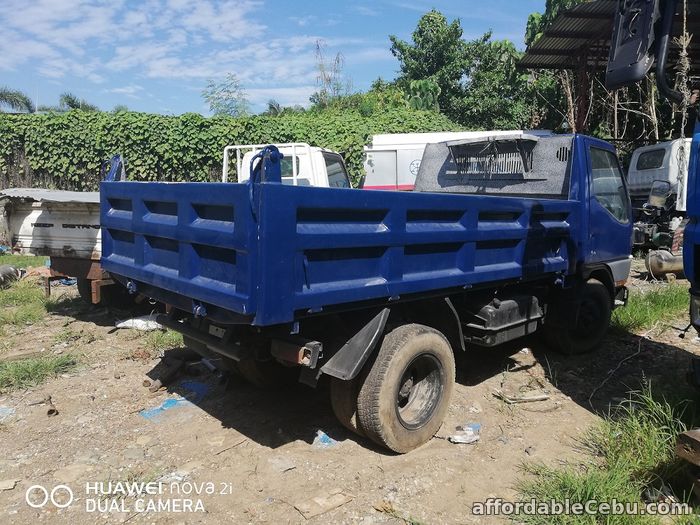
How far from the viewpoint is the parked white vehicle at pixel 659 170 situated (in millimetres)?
11719

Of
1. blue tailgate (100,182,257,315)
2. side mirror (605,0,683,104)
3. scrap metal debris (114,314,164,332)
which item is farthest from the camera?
scrap metal debris (114,314,164,332)

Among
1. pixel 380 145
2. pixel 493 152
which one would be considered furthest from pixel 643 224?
pixel 493 152

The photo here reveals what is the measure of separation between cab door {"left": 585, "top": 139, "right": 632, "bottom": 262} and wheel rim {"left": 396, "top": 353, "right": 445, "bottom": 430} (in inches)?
88.3

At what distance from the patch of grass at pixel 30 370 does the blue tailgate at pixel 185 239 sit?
1409 mm

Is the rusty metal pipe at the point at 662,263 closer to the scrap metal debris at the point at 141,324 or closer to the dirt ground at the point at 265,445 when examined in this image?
the dirt ground at the point at 265,445

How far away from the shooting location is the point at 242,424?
4.00 metres

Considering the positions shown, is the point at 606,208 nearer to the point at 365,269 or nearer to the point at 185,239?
the point at 365,269

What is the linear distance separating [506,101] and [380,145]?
29.7ft

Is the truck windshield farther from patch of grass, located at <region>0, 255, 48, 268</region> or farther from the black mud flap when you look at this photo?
patch of grass, located at <region>0, 255, 48, 268</region>

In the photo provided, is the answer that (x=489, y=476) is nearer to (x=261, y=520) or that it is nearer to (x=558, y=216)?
(x=261, y=520)

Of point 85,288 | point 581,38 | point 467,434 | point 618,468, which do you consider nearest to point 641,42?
point 618,468

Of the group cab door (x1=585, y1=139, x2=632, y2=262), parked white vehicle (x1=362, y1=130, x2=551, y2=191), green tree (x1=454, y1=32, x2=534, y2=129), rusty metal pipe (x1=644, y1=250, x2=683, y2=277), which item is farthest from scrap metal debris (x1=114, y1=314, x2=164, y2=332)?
green tree (x1=454, y1=32, x2=534, y2=129)

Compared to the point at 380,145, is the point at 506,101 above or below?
above

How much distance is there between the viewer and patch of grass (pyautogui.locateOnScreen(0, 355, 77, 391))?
15.3ft
